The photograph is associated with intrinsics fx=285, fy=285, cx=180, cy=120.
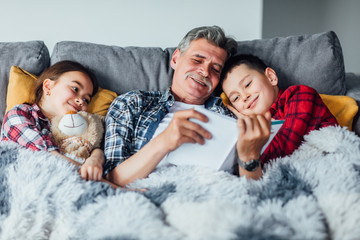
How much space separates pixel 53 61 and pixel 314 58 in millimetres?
1395

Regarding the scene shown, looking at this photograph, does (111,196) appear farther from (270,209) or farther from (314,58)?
(314,58)

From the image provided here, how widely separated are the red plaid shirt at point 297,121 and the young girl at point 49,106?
69 centimetres

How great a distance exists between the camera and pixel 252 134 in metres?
0.85

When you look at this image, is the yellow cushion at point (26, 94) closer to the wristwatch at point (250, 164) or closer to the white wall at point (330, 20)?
the wristwatch at point (250, 164)

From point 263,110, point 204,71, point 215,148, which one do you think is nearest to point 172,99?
point 204,71

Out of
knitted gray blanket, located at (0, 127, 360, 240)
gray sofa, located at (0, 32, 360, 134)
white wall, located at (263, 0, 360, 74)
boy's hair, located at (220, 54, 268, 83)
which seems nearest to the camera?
knitted gray blanket, located at (0, 127, 360, 240)

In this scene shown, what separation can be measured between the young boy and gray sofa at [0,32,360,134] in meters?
0.21

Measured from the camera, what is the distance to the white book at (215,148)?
2.83 ft

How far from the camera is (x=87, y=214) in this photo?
785mm

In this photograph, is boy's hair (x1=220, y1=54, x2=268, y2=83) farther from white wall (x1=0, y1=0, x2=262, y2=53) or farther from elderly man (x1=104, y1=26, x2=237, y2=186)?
white wall (x1=0, y1=0, x2=262, y2=53)

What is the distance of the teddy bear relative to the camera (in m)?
1.20

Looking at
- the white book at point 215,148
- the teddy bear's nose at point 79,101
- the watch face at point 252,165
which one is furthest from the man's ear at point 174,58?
the watch face at point 252,165

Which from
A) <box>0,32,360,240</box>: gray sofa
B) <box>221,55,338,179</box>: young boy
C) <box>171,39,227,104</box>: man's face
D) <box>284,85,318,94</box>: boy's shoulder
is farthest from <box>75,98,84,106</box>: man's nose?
<box>284,85,318,94</box>: boy's shoulder

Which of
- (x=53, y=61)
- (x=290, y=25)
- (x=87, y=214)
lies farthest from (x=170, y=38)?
(x=87, y=214)
